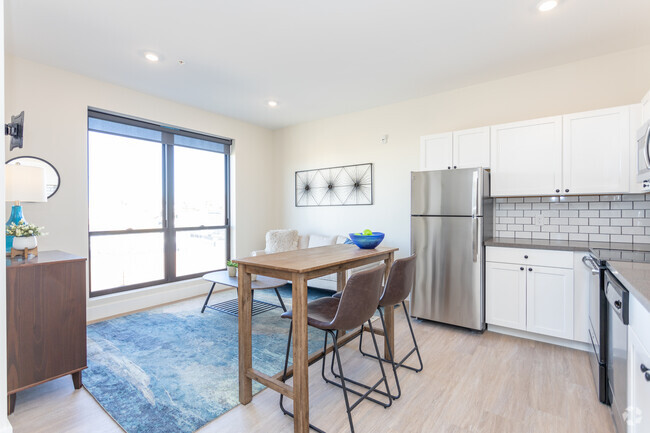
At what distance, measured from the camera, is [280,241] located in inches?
192

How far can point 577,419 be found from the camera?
187 centimetres

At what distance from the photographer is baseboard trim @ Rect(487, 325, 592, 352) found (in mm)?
2760

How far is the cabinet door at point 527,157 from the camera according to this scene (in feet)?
9.72

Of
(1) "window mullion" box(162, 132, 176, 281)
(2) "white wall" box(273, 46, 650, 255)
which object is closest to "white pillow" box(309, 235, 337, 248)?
(2) "white wall" box(273, 46, 650, 255)

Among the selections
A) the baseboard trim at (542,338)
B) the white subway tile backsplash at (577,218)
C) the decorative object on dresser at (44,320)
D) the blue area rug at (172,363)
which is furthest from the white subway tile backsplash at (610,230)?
the decorative object on dresser at (44,320)

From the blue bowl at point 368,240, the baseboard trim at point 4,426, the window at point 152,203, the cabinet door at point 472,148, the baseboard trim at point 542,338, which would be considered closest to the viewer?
the baseboard trim at point 4,426

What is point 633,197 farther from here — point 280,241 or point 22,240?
point 22,240

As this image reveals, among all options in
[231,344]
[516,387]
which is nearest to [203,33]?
[231,344]

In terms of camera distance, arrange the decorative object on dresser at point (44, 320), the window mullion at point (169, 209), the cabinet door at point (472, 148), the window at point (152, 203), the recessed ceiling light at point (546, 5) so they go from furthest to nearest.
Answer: the window mullion at point (169, 209) → the window at point (152, 203) → the cabinet door at point (472, 148) → the recessed ceiling light at point (546, 5) → the decorative object on dresser at point (44, 320)

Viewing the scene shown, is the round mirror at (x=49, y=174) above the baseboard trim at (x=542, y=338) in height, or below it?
above

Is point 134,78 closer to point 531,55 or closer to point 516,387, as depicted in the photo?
point 531,55

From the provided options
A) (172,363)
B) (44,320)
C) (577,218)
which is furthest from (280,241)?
(577,218)

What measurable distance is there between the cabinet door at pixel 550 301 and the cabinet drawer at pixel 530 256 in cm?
5

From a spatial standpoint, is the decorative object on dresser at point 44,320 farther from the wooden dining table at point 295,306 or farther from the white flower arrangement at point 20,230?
the wooden dining table at point 295,306
